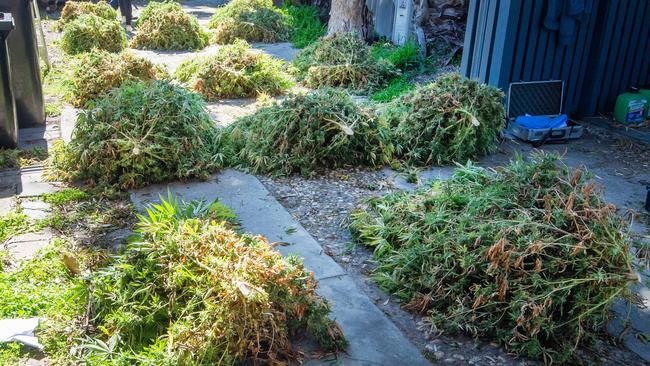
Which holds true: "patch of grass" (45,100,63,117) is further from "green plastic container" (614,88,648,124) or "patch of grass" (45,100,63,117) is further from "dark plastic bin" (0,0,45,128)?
"green plastic container" (614,88,648,124)

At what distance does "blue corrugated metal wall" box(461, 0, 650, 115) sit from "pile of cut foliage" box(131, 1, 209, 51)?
6.73 meters

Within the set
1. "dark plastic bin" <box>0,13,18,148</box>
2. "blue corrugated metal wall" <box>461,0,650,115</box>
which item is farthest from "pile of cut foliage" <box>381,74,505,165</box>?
"dark plastic bin" <box>0,13,18,148</box>

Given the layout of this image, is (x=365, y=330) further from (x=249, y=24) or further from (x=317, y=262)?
(x=249, y=24)

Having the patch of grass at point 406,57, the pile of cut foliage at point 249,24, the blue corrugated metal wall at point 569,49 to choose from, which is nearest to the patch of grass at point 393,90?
the patch of grass at point 406,57

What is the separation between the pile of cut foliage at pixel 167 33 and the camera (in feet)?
42.5

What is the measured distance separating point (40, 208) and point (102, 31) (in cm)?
756

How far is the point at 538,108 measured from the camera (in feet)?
28.0

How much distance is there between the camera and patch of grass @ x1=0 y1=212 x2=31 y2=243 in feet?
16.0

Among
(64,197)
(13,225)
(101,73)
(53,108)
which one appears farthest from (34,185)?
(101,73)

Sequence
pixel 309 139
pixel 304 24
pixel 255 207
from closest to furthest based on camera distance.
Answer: pixel 255 207 < pixel 309 139 < pixel 304 24

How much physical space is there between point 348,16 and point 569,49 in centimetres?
552

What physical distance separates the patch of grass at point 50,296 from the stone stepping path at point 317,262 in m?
1.23

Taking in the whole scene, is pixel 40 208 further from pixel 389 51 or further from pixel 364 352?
pixel 389 51

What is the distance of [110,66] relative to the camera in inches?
344
